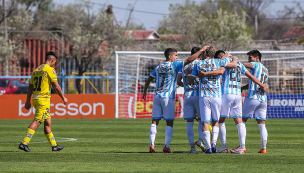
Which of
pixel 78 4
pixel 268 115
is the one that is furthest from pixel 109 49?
pixel 268 115

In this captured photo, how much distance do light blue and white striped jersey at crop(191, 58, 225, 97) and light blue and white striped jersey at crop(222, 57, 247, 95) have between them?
0.21 meters

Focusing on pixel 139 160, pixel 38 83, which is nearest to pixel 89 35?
pixel 38 83

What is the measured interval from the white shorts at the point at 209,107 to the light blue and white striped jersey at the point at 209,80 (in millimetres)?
97

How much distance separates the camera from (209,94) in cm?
826

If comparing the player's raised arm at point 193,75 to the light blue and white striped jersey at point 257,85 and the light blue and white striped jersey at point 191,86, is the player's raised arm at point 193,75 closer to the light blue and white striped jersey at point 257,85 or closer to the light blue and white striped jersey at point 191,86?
the light blue and white striped jersey at point 191,86

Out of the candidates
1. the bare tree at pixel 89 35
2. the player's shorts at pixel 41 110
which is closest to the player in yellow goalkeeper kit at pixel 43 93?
the player's shorts at pixel 41 110

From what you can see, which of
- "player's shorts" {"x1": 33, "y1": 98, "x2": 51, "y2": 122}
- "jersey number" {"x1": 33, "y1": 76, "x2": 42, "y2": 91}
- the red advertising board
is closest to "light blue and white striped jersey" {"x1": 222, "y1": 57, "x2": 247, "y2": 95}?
"player's shorts" {"x1": 33, "y1": 98, "x2": 51, "y2": 122}

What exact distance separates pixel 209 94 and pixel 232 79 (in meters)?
0.65

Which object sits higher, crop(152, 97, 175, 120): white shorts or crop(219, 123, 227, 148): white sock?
crop(152, 97, 175, 120): white shorts

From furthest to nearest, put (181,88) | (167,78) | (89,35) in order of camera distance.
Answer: (89,35)
(181,88)
(167,78)

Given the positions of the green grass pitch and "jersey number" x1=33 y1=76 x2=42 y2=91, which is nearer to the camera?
the green grass pitch

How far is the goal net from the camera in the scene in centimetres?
2170

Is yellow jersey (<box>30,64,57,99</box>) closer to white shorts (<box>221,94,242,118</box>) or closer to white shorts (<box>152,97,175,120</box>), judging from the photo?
white shorts (<box>152,97,175,120</box>)

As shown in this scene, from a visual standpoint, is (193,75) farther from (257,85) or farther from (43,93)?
(43,93)
